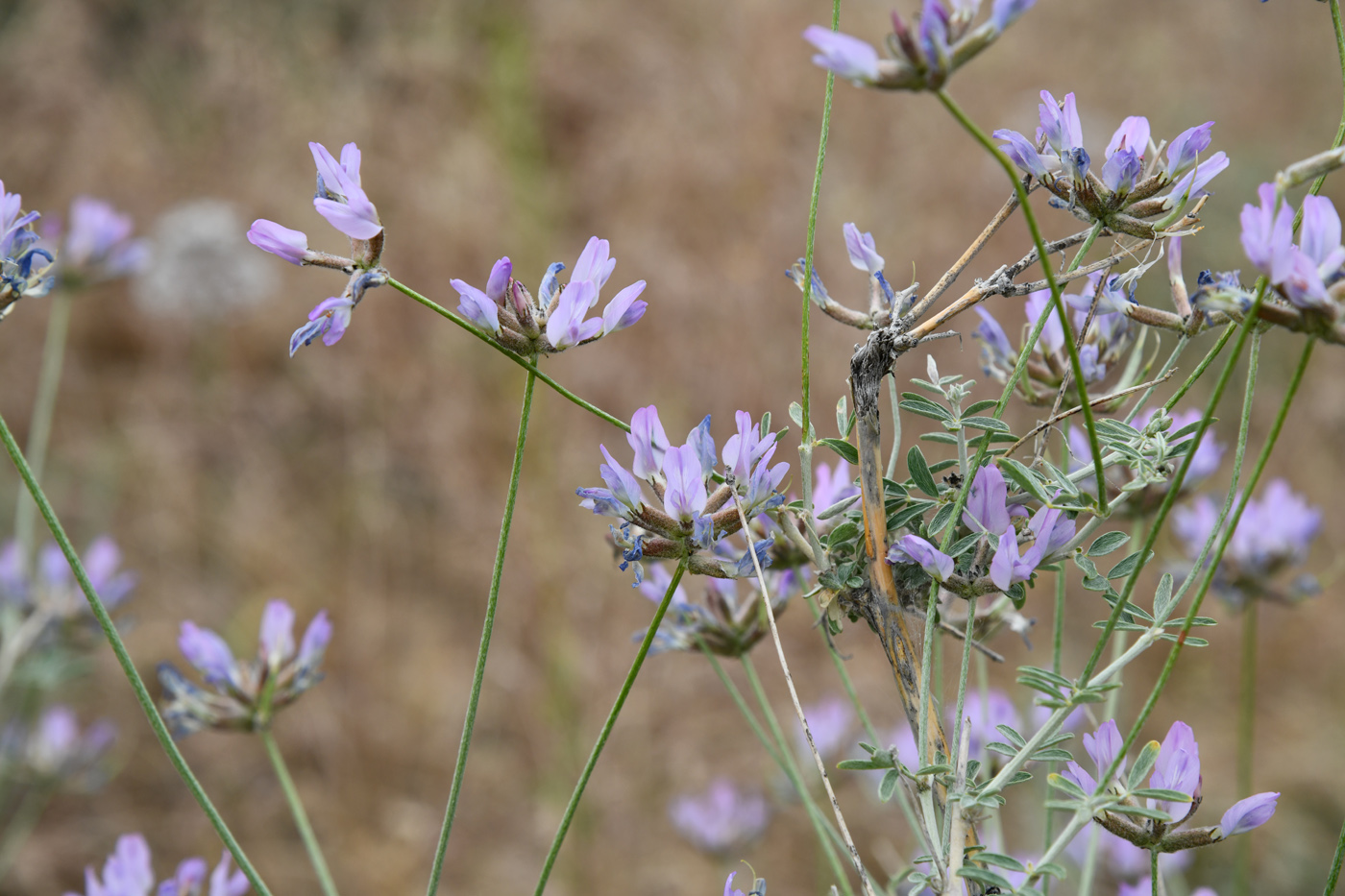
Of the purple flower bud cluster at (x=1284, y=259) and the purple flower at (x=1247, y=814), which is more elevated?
the purple flower bud cluster at (x=1284, y=259)

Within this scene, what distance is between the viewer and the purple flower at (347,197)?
58 centimetres

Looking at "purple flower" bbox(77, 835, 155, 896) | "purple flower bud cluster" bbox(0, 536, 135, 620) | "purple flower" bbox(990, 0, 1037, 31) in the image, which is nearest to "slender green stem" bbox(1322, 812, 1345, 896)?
"purple flower" bbox(990, 0, 1037, 31)

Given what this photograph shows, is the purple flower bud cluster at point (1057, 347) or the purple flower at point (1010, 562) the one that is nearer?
the purple flower at point (1010, 562)

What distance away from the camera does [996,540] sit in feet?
1.84

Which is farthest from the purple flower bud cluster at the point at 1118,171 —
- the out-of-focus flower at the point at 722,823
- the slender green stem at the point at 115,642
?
the out-of-focus flower at the point at 722,823

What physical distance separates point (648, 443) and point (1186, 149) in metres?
0.35

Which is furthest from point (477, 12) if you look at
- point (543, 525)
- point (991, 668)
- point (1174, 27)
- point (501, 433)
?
point (991, 668)

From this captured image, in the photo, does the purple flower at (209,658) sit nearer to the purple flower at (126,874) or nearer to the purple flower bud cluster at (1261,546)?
the purple flower at (126,874)

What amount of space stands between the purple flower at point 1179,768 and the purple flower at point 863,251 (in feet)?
1.01

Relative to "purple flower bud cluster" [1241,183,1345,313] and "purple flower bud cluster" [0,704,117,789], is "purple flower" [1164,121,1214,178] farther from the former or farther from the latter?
"purple flower bud cluster" [0,704,117,789]

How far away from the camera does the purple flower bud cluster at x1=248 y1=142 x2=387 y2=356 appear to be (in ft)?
1.85

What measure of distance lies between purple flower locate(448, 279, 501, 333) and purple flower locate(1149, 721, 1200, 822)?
448 mm

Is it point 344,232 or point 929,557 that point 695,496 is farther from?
point 344,232

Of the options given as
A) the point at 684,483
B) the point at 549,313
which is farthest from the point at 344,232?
the point at 684,483
